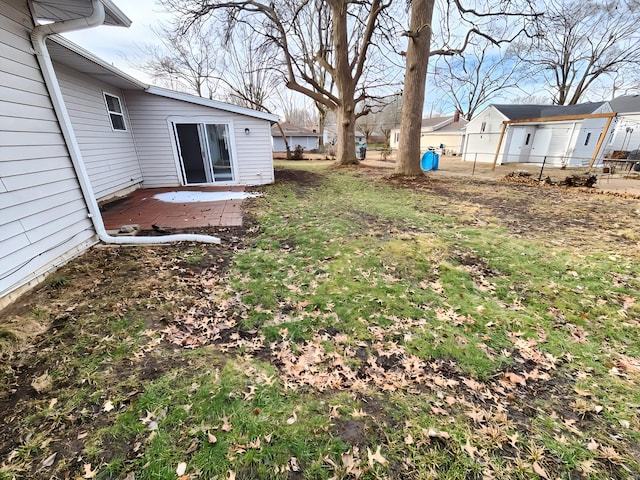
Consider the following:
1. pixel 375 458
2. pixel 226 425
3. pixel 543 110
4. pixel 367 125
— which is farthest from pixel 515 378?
pixel 367 125

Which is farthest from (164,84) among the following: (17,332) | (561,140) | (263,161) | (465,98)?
(465,98)

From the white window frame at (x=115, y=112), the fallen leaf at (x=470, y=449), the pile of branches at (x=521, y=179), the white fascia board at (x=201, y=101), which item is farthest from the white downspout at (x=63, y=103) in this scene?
the pile of branches at (x=521, y=179)

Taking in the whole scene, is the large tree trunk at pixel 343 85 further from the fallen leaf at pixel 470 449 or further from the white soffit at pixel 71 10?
the fallen leaf at pixel 470 449

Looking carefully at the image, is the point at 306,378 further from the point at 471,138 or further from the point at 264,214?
the point at 471,138

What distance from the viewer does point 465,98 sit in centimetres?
3819

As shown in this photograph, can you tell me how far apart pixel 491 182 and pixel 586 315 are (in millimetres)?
10447

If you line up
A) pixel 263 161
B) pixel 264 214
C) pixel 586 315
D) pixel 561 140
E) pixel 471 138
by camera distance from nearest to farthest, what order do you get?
pixel 586 315, pixel 264 214, pixel 263 161, pixel 561 140, pixel 471 138

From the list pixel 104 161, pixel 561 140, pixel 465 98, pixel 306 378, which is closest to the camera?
pixel 306 378

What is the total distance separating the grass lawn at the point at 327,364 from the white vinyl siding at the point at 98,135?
3875 mm

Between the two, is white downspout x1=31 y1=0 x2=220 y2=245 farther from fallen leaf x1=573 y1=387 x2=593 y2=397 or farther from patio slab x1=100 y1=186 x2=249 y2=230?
fallen leaf x1=573 y1=387 x2=593 y2=397

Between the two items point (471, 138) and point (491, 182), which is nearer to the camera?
point (491, 182)

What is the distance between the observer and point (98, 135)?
7.06 m

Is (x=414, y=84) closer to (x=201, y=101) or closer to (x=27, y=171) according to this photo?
(x=201, y=101)

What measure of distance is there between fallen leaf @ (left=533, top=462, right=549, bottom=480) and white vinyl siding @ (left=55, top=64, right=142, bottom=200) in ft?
28.7
